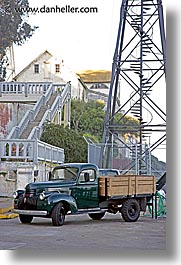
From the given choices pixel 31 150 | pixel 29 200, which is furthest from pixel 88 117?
pixel 29 200

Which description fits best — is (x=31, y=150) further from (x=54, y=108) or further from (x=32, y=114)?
(x=54, y=108)

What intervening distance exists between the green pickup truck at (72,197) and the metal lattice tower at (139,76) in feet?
1.12

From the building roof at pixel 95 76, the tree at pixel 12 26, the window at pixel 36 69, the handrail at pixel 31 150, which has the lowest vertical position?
the handrail at pixel 31 150

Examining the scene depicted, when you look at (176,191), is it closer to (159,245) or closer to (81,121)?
(159,245)

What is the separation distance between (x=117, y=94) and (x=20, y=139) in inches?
62.7

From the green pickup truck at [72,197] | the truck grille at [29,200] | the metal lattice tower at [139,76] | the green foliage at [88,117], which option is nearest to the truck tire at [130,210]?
the green pickup truck at [72,197]

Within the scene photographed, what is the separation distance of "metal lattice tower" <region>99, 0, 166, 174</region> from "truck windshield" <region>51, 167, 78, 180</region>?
42 cm

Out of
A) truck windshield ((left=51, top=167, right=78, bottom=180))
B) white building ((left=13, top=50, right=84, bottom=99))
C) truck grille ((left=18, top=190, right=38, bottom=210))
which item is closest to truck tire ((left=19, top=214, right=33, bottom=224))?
truck grille ((left=18, top=190, right=38, bottom=210))

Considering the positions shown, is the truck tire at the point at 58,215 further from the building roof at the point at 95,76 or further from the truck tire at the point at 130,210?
the building roof at the point at 95,76

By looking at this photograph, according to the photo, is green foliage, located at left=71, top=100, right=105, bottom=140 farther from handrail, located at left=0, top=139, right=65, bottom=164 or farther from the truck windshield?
the truck windshield

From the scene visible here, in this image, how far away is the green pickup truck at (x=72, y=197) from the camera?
32.3 ft

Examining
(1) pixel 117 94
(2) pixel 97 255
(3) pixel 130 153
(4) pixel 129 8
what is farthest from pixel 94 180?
(4) pixel 129 8

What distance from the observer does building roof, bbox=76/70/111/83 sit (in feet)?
32.4

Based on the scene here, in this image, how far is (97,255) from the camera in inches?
331
